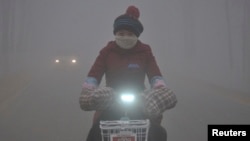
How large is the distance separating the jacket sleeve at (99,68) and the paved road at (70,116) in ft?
16.0

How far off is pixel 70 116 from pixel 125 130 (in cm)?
823

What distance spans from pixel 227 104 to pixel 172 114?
364 cm

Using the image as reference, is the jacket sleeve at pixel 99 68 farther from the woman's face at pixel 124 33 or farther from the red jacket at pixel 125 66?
the woman's face at pixel 124 33

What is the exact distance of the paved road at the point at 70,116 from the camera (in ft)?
28.1

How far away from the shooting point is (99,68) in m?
3.44

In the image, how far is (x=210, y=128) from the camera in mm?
5195

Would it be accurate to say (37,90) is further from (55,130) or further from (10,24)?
(10,24)

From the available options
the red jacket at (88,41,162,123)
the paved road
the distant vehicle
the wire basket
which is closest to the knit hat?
the red jacket at (88,41,162,123)

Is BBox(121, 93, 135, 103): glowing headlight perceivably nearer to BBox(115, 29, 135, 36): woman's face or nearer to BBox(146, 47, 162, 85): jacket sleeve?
BBox(146, 47, 162, 85): jacket sleeve

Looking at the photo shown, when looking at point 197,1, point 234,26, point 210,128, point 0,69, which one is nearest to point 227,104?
point 210,128

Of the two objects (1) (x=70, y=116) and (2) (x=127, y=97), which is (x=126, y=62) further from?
(1) (x=70, y=116)

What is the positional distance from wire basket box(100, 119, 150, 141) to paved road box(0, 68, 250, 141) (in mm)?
5662

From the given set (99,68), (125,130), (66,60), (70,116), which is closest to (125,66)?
(99,68)

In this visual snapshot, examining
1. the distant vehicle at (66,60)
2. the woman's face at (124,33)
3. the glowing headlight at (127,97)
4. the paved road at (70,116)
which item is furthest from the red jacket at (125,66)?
the distant vehicle at (66,60)
